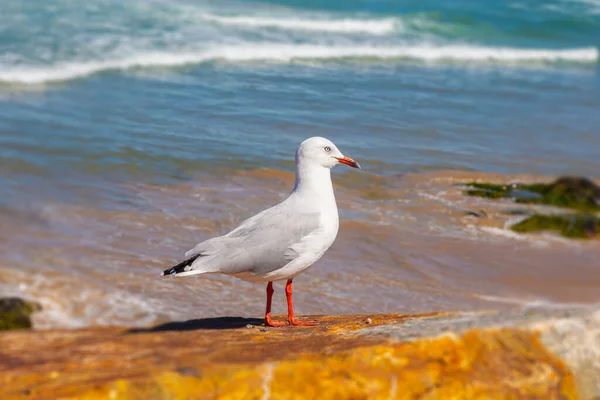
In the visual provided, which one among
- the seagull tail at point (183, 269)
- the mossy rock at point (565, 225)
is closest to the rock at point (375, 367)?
the seagull tail at point (183, 269)

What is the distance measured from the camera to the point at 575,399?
108 inches

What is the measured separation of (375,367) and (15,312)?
3.41 metres

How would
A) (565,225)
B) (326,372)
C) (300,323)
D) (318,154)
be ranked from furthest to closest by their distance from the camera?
1. (565,225)
2. (318,154)
3. (300,323)
4. (326,372)

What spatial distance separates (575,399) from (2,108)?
944 cm

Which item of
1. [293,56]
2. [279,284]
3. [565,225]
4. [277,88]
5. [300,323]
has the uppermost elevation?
[293,56]

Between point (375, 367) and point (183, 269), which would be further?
point (183, 269)

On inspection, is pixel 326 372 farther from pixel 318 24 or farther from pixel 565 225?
pixel 318 24

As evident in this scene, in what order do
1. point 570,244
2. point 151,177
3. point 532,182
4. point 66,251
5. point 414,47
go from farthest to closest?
point 414,47, point 532,182, point 151,177, point 570,244, point 66,251

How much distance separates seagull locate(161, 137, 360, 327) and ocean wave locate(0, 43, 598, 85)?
8.99 meters

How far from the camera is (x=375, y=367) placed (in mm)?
2820

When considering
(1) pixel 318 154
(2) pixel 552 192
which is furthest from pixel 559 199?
(1) pixel 318 154

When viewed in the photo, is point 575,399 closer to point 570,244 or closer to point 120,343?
point 120,343

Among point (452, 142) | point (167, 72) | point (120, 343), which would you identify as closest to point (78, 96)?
point (167, 72)

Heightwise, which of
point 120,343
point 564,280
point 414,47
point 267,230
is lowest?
point 564,280
